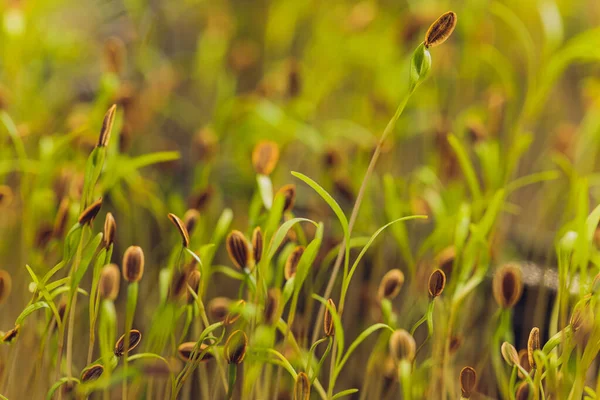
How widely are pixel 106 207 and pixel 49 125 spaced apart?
0.70ft

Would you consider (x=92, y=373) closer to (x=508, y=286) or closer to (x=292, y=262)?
(x=292, y=262)

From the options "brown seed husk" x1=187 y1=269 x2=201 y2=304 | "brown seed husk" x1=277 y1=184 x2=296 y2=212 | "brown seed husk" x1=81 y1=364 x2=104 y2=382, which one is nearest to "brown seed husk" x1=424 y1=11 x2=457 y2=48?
"brown seed husk" x1=277 y1=184 x2=296 y2=212

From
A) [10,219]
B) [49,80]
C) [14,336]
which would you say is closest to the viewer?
Answer: [14,336]

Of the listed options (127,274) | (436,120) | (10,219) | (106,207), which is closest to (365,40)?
(436,120)

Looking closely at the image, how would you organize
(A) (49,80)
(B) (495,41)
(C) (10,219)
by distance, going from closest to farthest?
(C) (10,219), (A) (49,80), (B) (495,41)

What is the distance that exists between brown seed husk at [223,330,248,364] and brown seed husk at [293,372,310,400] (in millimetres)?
54

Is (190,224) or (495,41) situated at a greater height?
(495,41)

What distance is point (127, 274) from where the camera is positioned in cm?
53

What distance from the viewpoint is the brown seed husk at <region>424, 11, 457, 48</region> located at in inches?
19.6

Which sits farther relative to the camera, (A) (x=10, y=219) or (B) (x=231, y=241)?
(A) (x=10, y=219)

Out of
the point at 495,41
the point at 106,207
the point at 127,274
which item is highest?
the point at 495,41

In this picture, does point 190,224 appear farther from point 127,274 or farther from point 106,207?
point 106,207

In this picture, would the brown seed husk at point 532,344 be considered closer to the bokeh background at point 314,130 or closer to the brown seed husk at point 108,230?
the bokeh background at point 314,130

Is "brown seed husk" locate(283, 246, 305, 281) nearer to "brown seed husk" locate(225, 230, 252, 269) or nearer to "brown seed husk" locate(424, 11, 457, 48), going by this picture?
"brown seed husk" locate(225, 230, 252, 269)
